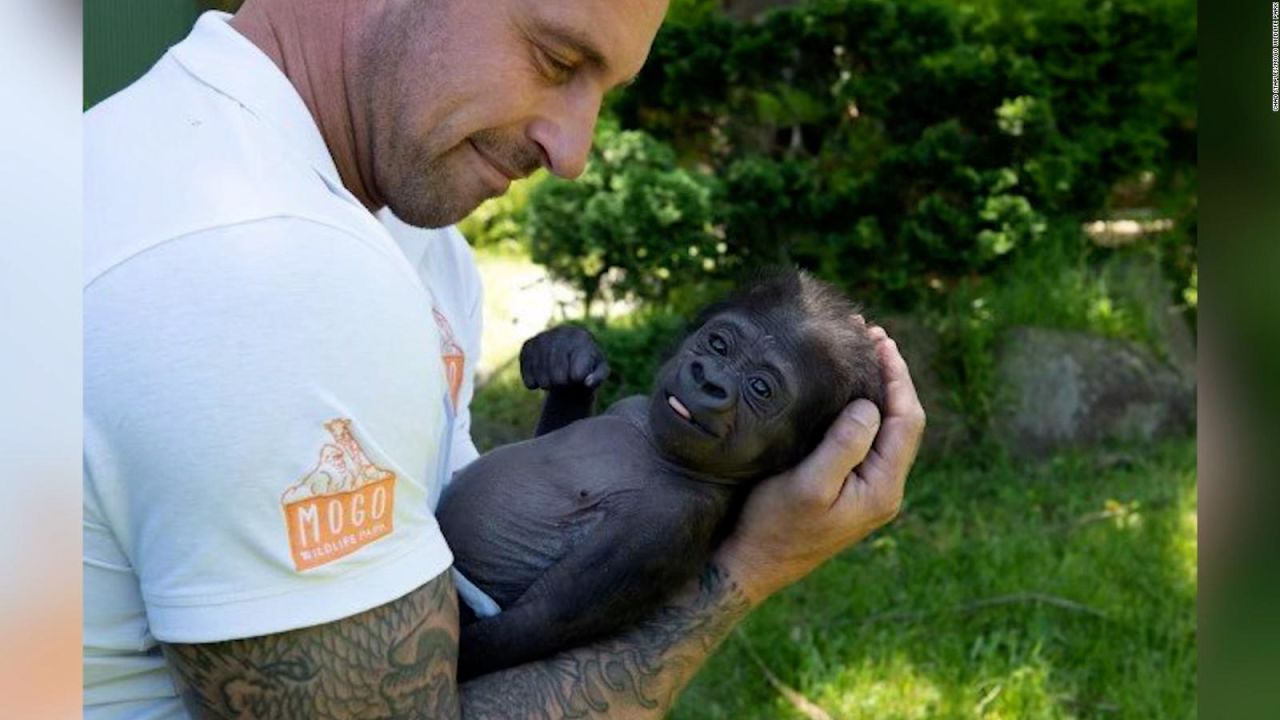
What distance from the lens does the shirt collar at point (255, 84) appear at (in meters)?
2.06

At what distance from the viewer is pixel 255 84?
2.12m

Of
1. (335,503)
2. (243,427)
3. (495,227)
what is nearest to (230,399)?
(243,427)

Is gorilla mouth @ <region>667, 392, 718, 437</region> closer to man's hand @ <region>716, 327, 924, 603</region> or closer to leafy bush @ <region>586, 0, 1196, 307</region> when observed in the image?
man's hand @ <region>716, 327, 924, 603</region>

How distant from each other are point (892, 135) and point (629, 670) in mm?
5349

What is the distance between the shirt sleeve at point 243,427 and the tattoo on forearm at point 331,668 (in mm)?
29

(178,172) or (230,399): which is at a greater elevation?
(178,172)

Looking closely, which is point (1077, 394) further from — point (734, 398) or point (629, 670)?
point (629, 670)

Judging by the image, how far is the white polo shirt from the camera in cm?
173

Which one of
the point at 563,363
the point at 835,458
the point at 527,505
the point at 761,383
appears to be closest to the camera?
the point at 835,458

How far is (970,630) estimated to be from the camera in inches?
197

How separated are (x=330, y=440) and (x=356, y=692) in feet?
1.07

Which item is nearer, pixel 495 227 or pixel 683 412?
pixel 683 412

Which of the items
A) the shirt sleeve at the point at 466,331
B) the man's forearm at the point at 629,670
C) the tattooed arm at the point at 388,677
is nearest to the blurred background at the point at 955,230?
the shirt sleeve at the point at 466,331
